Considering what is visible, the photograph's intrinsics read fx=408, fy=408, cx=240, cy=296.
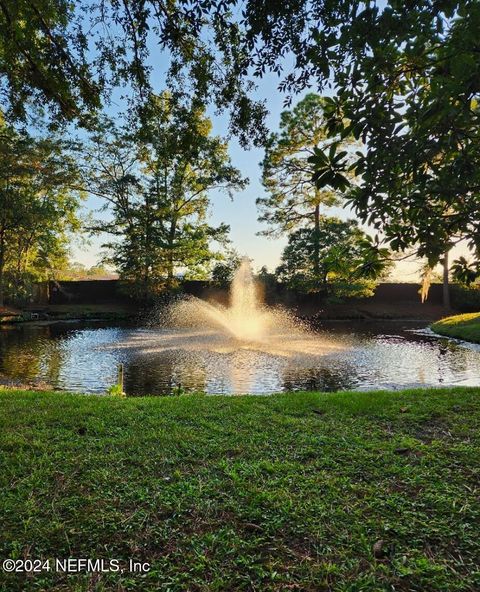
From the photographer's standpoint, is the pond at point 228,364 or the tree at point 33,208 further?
the tree at point 33,208

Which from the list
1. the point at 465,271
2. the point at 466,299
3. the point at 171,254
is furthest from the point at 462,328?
the point at 171,254

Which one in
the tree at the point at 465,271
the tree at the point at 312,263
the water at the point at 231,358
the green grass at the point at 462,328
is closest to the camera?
the tree at the point at 465,271

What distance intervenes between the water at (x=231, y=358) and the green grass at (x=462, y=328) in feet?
2.74

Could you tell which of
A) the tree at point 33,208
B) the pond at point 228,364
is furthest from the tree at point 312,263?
the tree at point 33,208

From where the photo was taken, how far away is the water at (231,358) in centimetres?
840

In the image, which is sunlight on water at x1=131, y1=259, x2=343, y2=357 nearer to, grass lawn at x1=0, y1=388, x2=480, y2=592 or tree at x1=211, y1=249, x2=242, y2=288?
tree at x1=211, y1=249, x2=242, y2=288

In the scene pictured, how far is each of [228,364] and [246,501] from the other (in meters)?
7.78

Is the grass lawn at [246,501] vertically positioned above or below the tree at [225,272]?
below

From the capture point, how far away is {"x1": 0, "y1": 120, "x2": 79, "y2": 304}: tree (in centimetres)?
2133

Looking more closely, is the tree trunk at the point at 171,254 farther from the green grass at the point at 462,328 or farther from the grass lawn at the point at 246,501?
the grass lawn at the point at 246,501

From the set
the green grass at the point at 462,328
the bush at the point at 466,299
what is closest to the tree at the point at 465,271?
the green grass at the point at 462,328

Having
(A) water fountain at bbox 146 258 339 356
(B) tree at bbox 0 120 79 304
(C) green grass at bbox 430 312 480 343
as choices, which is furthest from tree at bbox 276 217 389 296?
(B) tree at bbox 0 120 79 304

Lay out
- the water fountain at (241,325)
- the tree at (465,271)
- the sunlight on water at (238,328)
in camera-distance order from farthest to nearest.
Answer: the water fountain at (241,325) → the sunlight on water at (238,328) → the tree at (465,271)

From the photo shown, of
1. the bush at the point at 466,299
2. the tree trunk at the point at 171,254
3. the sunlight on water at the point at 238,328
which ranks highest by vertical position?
the tree trunk at the point at 171,254
